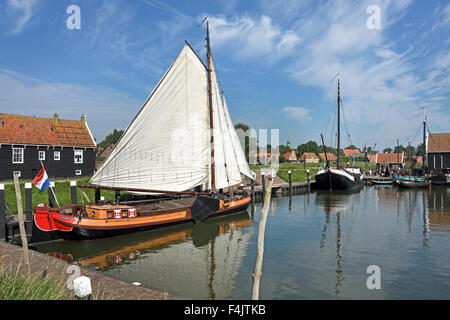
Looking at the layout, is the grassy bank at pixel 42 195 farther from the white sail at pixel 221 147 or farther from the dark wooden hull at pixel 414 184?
the dark wooden hull at pixel 414 184

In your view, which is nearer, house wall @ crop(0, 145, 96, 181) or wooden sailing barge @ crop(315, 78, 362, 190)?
house wall @ crop(0, 145, 96, 181)

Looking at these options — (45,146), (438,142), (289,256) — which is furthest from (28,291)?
(438,142)

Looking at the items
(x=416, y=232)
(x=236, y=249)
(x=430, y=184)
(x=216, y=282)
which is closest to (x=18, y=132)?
(x=236, y=249)

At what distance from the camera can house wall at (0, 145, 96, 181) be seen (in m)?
28.8

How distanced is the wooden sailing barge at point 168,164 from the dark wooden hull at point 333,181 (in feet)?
72.7

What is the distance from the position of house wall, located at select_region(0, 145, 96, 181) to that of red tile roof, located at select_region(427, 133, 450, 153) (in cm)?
6205

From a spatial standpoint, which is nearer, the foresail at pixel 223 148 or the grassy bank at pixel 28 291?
the grassy bank at pixel 28 291

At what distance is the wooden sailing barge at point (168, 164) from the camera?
54.4ft

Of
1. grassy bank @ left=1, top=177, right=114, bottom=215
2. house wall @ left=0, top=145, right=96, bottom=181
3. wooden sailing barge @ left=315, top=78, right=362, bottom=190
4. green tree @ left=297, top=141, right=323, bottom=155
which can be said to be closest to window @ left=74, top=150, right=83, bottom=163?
house wall @ left=0, top=145, right=96, bottom=181

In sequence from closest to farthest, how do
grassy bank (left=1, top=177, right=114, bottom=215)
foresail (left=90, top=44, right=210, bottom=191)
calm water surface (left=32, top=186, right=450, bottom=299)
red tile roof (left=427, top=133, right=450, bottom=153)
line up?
1. calm water surface (left=32, top=186, right=450, bottom=299)
2. foresail (left=90, top=44, right=210, bottom=191)
3. grassy bank (left=1, top=177, right=114, bottom=215)
4. red tile roof (left=427, top=133, right=450, bottom=153)

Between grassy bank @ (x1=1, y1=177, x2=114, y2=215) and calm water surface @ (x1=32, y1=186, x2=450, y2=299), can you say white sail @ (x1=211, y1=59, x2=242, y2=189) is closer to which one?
calm water surface @ (x1=32, y1=186, x2=450, y2=299)

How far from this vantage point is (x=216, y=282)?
10984 mm

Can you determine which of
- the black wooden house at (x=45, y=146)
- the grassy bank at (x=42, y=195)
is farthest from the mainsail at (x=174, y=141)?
the black wooden house at (x=45, y=146)
